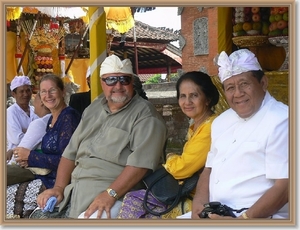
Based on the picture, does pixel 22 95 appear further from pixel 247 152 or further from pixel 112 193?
pixel 247 152

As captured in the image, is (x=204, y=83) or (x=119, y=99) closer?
(x=204, y=83)

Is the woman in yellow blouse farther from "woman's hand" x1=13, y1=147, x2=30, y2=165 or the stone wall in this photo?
the stone wall

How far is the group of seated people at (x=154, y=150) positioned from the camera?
2.71 meters

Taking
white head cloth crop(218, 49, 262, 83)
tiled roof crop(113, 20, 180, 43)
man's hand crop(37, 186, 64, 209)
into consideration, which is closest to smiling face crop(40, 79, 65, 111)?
man's hand crop(37, 186, 64, 209)

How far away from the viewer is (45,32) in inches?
415

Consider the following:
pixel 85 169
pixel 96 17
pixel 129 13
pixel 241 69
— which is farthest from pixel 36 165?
pixel 129 13

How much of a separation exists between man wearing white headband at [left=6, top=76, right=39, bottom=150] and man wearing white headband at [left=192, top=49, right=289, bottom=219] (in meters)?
2.34

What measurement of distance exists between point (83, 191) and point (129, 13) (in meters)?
5.94

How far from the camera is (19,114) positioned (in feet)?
16.4

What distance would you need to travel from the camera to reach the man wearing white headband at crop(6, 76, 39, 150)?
475 cm

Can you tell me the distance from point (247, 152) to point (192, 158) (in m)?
0.45

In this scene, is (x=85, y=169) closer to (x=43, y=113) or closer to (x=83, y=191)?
(x=83, y=191)

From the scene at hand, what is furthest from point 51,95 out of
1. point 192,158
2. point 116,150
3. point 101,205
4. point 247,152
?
point 247,152

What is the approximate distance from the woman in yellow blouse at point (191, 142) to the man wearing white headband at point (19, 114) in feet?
6.36
